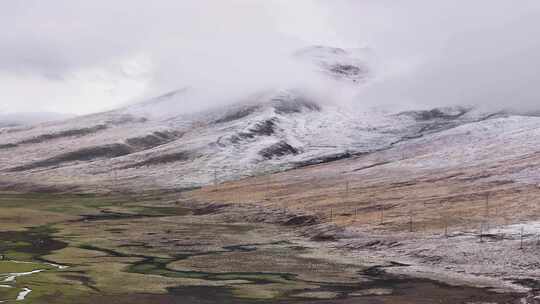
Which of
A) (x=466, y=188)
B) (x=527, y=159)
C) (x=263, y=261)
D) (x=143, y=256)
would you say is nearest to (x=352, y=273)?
(x=263, y=261)

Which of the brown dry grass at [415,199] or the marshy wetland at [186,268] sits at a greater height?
the brown dry grass at [415,199]

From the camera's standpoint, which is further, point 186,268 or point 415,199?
point 415,199

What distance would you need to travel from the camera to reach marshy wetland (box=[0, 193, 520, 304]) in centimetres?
6384

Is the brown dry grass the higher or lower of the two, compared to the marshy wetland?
higher

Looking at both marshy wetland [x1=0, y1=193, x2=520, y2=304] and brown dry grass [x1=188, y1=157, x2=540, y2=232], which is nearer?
marshy wetland [x1=0, y1=193, x2=520, y2=304]

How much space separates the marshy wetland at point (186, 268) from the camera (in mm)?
63844

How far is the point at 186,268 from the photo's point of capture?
82.1m

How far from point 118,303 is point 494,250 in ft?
163

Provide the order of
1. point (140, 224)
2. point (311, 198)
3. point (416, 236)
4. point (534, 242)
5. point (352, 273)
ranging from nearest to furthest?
1. point (352, 273)
2. point (534, 242)
3. point (416, 236)
4. point (140, 224)
5. point (311, 198)

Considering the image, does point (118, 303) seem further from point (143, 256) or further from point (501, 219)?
point (501, 219)

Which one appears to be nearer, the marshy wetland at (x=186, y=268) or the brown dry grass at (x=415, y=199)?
the marshy wetland at (x=186, y=268)

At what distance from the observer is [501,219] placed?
10862cm

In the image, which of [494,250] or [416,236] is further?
[416,236]

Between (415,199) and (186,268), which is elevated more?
(415,199)
